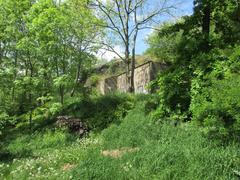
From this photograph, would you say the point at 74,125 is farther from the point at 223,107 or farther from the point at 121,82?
the point at 121,82

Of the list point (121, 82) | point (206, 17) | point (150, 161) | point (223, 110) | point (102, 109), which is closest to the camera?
point (150, 161)

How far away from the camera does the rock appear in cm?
1493

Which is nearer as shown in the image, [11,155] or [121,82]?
[11,155]

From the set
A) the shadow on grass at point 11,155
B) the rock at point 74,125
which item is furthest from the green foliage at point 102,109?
the shadow on grass at point 11,155

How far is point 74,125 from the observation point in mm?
15156

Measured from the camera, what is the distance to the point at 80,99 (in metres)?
18.9

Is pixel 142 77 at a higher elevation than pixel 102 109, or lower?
higher

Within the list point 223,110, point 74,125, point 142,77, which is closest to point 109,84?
point 142,77

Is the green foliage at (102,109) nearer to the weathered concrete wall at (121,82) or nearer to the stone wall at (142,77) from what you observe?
the stone wall at (142,77)

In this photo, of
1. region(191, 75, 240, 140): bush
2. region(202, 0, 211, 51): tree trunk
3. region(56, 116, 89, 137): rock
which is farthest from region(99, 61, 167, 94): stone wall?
region(191, 75, 240, 140): bush

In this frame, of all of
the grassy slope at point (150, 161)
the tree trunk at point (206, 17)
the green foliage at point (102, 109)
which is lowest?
the grassy slope at point (150, 161)

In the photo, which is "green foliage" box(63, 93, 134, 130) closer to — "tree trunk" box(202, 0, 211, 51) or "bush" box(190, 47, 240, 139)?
"tree trunk" box(202, 0, 211, 51)

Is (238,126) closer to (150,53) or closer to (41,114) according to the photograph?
(41,114)

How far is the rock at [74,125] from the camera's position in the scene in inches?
588
